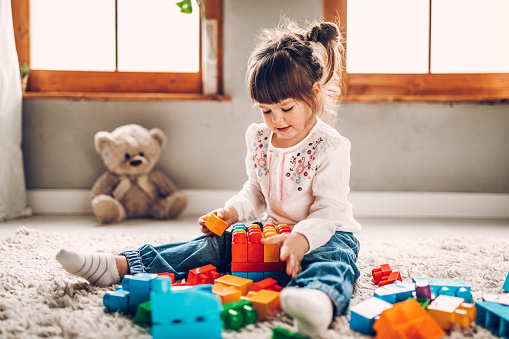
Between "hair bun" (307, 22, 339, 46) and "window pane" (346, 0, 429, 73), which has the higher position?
"window pane" (346, 0, 429, 73)

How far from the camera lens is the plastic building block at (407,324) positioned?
2.06 feet

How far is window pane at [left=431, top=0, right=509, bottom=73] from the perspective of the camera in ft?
6.38

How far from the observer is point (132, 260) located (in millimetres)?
936

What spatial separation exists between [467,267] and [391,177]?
89 centimetres

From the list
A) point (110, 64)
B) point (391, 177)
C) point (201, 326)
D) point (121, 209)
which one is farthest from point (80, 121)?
point (201, 326)

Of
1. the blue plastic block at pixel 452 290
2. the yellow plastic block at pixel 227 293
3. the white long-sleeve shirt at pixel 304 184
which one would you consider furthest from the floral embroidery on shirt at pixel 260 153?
the blue plastic block at pixel 452 290

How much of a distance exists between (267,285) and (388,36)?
60.6 inches

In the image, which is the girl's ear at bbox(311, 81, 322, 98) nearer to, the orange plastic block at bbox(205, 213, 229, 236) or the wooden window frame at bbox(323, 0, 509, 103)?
the orange plastic block at bbox(205, 213, 229, 236)

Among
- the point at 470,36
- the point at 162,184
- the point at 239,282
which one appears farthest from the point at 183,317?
the point at 470,36

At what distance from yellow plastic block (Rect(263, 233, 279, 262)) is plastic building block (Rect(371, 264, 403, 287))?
0.24m

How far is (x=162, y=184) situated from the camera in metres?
1.82

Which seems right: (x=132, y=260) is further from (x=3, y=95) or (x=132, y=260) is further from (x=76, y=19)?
(x=76, y=19)

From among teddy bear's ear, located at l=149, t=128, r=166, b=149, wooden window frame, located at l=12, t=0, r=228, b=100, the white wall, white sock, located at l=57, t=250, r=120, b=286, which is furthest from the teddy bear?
→ white sock, located at l=57, t=250, r=120, b=286

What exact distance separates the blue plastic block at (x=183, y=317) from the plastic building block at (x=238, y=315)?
65mm
